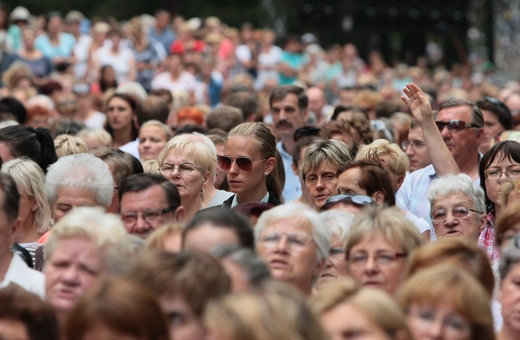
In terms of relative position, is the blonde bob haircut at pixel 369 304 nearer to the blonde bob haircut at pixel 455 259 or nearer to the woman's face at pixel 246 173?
the blonde bob haircut at pixel 455 259

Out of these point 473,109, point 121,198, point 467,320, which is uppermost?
point 473,109

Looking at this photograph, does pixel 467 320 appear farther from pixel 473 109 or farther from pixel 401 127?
pixel 401 127

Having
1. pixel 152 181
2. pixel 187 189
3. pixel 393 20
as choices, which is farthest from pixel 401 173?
pixel 393 20

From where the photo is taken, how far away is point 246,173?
405 inches

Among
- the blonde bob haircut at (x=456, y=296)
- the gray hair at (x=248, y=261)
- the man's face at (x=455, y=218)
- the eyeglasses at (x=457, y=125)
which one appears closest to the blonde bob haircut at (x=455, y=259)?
the blonde bob haircut at (x=456, y=296)

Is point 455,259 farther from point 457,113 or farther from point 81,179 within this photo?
point 457,113

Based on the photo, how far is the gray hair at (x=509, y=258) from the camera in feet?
22.3

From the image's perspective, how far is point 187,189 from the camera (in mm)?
9953

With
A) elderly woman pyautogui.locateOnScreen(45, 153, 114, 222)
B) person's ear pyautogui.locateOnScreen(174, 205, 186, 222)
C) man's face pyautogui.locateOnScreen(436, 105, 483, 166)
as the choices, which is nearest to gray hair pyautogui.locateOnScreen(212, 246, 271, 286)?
person's ear pyautogui.locateOnScreen(174, 205, 186, 222)

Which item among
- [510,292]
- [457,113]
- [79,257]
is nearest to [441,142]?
[457,113]

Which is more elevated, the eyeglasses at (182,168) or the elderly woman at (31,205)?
the eyeglasses at (182,168)

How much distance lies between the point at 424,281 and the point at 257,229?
156 centimetres

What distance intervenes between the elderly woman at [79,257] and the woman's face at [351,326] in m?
1.33

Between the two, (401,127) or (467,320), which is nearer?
(467,320)
